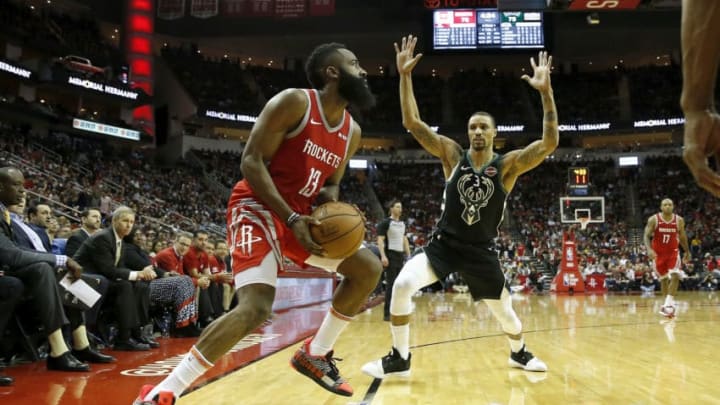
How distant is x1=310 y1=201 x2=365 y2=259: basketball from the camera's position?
2842 millimetres

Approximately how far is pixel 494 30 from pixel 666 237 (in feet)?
49.2

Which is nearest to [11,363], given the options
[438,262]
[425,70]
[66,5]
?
[438,262]

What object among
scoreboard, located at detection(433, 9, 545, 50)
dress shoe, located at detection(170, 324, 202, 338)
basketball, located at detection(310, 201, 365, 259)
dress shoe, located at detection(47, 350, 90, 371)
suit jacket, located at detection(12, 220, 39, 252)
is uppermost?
scoreboard, located at detection(433, 9, 545, 50)

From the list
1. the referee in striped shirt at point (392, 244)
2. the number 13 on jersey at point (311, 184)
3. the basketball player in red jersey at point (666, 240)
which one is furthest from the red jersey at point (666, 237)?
the number 13 on jersey at point (311, 184)

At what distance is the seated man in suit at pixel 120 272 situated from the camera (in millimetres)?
5309

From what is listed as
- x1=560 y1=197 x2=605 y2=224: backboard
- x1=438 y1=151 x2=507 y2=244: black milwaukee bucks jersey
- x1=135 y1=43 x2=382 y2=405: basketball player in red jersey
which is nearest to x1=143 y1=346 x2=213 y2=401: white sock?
x1=135 y1=43 x2=382 y2=405: basketball player in red jersey

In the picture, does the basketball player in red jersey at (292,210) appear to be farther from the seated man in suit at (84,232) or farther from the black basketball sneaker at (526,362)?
the seated man in suit at (84,232)

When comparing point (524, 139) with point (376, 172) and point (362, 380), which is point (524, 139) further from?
point (362, 380)

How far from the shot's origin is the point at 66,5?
29.2m

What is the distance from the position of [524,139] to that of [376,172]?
9251mm

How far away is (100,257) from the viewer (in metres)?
5.27

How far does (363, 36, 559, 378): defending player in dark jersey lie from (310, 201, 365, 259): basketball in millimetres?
1281

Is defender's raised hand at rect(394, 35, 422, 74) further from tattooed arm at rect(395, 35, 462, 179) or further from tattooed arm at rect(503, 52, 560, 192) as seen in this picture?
tattooed arm at rect(503, 52, 560, 192)

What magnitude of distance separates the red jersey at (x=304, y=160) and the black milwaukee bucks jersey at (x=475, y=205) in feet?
4.92
